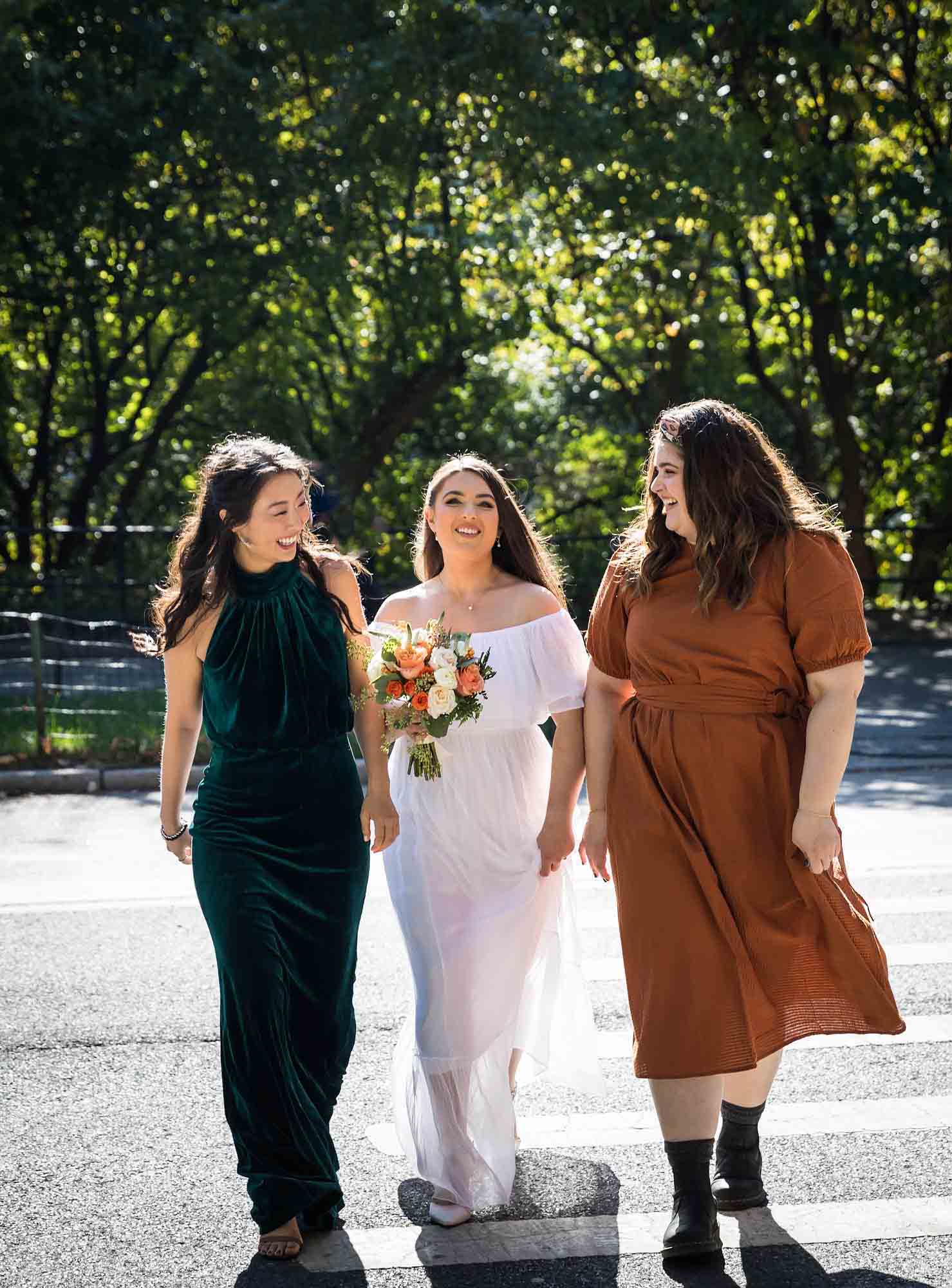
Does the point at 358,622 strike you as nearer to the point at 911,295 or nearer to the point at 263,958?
the point at 263,958

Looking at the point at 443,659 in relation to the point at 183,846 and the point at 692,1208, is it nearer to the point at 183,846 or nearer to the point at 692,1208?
the point at 183,846

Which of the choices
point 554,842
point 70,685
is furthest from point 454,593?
point 70,685

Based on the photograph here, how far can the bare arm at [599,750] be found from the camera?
13.8 ft

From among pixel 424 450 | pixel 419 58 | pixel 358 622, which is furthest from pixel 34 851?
pixel 424 450

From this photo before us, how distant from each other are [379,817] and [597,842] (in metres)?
0.60

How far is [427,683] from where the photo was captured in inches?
164

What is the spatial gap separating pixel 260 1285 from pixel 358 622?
1.76m

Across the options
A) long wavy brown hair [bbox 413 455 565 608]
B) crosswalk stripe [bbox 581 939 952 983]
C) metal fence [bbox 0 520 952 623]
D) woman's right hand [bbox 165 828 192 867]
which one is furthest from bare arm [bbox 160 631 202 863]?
metal fence [bbox 0 520 952 623]

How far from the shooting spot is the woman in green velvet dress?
12.8 ft

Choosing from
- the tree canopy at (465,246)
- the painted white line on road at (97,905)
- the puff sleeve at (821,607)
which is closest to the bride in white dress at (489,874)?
the puff sleeve at (821,607)

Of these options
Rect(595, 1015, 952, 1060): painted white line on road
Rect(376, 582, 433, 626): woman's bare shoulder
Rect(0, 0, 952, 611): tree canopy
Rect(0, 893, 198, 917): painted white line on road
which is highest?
Rect(0, 0, 952, 611): tree canopy

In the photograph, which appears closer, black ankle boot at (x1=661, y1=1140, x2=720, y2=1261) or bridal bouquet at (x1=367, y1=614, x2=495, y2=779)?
black ankle boot at (x1=661, y1=1140, x2=720, y2=1261)

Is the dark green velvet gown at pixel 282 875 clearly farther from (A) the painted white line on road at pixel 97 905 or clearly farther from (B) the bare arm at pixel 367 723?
(A) the painted white line on road at pixel 97 905

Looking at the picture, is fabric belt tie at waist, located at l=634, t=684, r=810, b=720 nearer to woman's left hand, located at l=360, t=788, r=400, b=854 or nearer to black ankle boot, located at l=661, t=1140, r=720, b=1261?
woman's left hand, located at l=360, t=788, r=400, b=854
